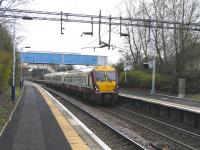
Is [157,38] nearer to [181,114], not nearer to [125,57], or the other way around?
[125,57]

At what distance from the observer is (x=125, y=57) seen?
228 feet

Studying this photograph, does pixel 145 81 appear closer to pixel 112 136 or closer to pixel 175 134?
pixel 175 134

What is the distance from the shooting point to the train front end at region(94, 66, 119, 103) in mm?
32844

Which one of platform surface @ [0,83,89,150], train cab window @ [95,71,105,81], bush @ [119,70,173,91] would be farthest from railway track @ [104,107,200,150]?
bush @ [119,70,173,91]

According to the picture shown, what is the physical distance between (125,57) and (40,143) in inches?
2220

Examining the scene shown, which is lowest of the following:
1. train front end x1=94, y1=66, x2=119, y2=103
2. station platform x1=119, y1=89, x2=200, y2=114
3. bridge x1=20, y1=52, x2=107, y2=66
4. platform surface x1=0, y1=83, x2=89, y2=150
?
platform surface x1=0, y1=83, x2=89, y2=150

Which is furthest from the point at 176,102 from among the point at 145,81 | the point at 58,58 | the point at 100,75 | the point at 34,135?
the point at 58,58

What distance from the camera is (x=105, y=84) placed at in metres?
33.2

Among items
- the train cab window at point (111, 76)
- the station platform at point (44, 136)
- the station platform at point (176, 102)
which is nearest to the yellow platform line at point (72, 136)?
the station platform at point (44, 136)

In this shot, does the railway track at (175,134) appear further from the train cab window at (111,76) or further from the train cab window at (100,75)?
the train cab window at (111,76)

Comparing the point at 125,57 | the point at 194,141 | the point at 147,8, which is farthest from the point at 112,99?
the point at 125,57

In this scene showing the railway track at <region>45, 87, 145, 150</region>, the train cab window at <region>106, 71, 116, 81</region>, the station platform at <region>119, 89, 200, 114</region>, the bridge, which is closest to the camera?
the railway track at <region>45, 87, 145, 150</region>

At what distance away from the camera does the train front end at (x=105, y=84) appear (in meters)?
32.8

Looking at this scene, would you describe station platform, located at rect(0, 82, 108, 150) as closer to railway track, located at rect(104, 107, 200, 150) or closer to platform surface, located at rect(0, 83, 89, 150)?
platform surface, located at rect(0, 83, 89, 150)
